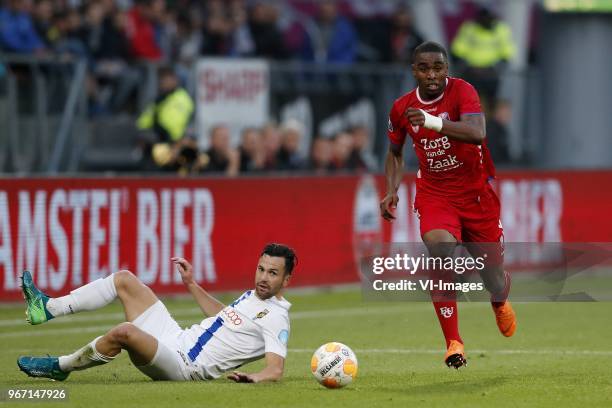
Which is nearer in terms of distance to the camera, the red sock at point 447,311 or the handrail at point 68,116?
the red sock at point 447,311

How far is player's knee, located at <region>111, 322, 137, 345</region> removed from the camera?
9.74 metres

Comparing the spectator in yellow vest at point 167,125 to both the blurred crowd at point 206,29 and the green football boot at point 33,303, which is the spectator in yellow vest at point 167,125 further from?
the green football boot at point 33,303

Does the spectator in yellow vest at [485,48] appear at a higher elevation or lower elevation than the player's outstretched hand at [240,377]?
higher

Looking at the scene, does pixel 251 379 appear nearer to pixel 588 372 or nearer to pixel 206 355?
pixel 206 355

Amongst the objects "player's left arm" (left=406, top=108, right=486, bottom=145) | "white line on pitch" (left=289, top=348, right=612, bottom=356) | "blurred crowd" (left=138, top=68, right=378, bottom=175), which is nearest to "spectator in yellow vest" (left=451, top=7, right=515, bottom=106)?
"blurred crowd" (left=138, top=68, right=378, bottom=175)

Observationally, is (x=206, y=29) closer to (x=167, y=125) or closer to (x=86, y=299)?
(x=167, y=125)

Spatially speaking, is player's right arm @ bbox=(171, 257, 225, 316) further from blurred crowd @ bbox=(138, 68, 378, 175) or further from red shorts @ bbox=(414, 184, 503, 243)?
blurred crowd @ bbox=(138, 68, 378, 175)

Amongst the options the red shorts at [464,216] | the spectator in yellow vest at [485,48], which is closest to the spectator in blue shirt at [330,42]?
the spectator in yellow vest at [485,48]

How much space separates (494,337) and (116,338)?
220 inches

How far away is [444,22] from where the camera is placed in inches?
1072

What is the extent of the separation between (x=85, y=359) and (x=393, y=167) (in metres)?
3.06

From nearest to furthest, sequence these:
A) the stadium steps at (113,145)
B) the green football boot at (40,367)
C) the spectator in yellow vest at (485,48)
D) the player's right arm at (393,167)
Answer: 1. the green football boot at (40,367)
2. the player's right arm at (393,167)
3. the stadium steps at (113,145)
4. the spectator in yellow vest at (485,48)

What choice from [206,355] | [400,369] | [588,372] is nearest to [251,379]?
[206,355]

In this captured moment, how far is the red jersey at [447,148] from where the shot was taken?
10906 millimetres
